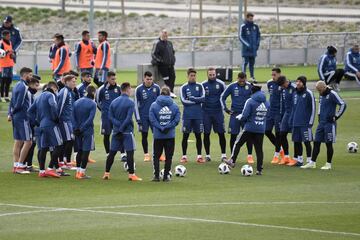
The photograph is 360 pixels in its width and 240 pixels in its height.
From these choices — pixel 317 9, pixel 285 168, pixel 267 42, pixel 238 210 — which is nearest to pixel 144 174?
pixel 285 168

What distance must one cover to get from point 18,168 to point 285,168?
6345 mm

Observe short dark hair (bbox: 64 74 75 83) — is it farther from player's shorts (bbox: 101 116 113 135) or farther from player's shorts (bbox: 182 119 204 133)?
player's shorts (bbox: 182 119 204 133)

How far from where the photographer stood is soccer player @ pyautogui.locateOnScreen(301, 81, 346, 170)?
28.8m

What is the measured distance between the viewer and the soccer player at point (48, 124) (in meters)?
27.0

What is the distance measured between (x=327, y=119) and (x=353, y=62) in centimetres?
1613

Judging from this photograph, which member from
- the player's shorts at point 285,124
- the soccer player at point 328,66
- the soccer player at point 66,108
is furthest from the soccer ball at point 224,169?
the soccer player at point 328,66

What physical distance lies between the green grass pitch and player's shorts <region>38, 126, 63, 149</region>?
0.78 meters

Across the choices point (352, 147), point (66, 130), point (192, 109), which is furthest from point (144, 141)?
point (352, 147)

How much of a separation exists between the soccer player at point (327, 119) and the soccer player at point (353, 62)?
49.1 ft

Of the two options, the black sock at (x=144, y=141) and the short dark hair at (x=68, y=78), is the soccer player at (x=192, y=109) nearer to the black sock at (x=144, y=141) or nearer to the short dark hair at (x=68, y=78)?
the black sock at (x=144, y=141)

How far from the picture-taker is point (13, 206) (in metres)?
23.4

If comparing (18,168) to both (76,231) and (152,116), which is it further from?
(76,231)

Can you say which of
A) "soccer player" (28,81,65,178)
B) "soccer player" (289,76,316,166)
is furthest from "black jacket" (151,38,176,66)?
"soccer player" (28,81,65,178)

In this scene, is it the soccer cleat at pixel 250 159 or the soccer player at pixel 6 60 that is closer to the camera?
the soccer cleat at pixel 250 159
